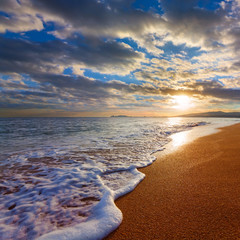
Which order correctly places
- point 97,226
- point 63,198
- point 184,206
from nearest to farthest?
1. point 97,226
2. point 184,206
3. point 63,198

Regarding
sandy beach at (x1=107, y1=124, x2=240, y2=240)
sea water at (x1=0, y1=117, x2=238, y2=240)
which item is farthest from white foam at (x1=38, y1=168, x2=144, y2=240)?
sandy beach at (x1=107, y1=124, x2=240, y2=240)

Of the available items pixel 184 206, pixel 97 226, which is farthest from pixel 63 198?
pixel 184 206

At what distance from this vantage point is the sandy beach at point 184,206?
184 cm

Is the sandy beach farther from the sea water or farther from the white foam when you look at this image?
the sea water

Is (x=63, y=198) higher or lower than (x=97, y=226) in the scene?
lower

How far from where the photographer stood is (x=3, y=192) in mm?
3137

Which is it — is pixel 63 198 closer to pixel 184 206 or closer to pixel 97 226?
pixel 97 226

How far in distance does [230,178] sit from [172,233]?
238 centimetres

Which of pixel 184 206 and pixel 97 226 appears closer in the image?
pixel 97 226

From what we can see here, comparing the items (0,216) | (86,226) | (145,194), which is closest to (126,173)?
(145,194)

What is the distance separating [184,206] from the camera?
236cm

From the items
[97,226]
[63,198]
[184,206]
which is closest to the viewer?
[97,226]

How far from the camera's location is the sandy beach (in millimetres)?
1842

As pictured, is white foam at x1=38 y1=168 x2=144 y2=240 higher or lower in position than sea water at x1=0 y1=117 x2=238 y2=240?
higher
